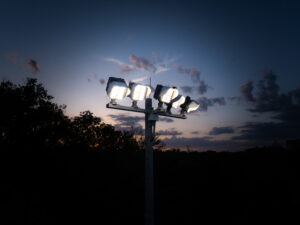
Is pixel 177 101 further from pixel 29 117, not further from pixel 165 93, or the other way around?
pixel 29 117

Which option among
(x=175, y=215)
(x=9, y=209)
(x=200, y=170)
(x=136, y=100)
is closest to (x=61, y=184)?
(x=9, y=209)

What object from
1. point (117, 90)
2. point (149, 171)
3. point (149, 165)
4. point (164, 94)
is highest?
point (164, 94)

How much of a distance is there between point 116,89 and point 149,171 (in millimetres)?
1622

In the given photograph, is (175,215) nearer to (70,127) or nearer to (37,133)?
(37,133)

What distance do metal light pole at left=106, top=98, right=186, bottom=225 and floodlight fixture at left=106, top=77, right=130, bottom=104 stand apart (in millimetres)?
153

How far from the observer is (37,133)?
78.7ft

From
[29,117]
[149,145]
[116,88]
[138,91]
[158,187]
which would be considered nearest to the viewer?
[116,88]

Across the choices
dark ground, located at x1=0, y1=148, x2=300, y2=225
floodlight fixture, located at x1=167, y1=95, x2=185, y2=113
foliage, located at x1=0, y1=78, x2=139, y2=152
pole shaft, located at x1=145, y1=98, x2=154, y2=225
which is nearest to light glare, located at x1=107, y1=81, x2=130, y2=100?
pole shaft, located at x1=145, y1=98, x2=154, y2=225

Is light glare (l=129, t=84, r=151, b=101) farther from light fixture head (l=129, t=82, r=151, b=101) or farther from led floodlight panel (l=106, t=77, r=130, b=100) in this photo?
led floodlight panel (l=106, t=77, r=130, b=100)

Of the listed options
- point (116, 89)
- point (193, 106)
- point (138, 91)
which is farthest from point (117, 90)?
point (193, 106)

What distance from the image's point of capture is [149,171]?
3691 millimetres

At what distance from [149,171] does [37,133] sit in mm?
24462

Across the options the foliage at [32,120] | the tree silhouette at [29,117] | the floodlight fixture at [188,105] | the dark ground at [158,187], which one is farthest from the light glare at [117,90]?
the tree silhouette at [29,117]

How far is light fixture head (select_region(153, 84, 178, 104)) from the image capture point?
387cm
